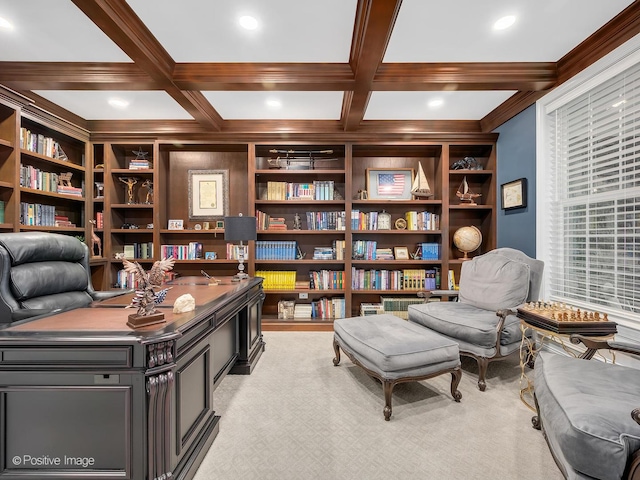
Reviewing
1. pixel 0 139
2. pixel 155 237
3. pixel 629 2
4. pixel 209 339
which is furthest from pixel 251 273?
pixel 629 2

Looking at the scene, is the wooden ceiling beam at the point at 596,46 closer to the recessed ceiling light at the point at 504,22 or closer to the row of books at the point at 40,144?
the recessed ceiling light at the point at 504,22

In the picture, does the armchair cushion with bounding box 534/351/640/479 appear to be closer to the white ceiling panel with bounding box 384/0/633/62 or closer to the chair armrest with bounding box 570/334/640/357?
the chair armrest with bounding box 570/334/640/357

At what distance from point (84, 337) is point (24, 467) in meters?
0.63

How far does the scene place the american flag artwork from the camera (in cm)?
403

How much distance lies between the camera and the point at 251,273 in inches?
148

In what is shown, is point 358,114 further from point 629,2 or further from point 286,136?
point 629,2

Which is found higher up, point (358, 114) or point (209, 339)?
point (358, 114)

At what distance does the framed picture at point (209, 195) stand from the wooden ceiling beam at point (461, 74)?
8.00 feet

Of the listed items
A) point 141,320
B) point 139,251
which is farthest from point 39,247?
point 139,251

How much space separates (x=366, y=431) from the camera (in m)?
1.77

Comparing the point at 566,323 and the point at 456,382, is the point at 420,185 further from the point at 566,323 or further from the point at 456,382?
the point at 456,382

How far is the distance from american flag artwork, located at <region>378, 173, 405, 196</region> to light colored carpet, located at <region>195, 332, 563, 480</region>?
2.35m

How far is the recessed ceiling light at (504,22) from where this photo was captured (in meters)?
2.00

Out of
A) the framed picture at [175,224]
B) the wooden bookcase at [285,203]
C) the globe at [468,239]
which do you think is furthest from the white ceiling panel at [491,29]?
the framed picture at [175,224]
